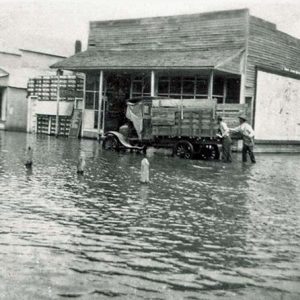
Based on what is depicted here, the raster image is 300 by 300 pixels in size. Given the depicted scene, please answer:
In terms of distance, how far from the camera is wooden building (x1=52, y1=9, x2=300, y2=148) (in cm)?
2630

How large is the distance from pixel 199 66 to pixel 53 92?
1338 cm

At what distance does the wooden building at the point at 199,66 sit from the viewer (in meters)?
26.3

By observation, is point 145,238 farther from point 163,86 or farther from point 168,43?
point 163,86

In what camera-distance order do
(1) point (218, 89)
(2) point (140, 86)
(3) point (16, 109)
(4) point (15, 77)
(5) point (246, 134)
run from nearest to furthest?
(5) point (246, 134)
(1) point (218, 89)
(2) point (140, 86)
(4) point (15, 77)
(3) point (16, 109)

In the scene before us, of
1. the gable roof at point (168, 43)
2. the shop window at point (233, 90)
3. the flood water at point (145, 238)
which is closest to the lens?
the flood water at point (145, 238)

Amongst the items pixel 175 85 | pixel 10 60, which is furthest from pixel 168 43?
pixel 10 60

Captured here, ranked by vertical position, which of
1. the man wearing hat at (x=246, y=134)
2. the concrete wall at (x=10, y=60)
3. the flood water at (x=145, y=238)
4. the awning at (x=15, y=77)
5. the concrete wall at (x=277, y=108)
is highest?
the concrete wall at (x=10, y=60)

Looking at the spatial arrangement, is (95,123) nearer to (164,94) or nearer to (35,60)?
(164,94)

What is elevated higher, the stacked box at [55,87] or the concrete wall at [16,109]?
the stacked box at [55,87]

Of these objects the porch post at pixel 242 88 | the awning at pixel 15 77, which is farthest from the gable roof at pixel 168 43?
the awning at pixel 15 77

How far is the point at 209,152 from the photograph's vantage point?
68.4 ft

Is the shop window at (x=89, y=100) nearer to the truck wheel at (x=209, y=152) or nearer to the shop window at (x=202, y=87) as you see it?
the shop window at (x=202, y=87)

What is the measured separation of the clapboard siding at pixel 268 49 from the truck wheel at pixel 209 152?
6857 millimetres

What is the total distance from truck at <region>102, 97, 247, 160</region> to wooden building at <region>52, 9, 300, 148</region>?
14.0ft
